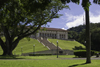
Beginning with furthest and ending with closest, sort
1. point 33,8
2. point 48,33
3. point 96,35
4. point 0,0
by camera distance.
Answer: point 48,33 < point 96,35 < point 33,8 < point 0,0

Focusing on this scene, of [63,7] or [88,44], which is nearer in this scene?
[88,44]

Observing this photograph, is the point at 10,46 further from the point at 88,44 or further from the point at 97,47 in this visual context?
the point at 97,47

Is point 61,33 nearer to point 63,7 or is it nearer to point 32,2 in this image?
point 63,7

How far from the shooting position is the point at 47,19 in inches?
1000

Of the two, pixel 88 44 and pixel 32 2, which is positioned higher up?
pixel 32 2

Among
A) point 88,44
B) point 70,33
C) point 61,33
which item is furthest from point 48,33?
point 88,44

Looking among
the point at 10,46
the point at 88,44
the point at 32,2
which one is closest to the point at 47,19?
the point at 10,46

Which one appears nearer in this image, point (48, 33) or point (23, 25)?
point (23, 25)

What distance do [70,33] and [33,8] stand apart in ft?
408

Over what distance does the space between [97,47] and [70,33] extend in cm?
6751

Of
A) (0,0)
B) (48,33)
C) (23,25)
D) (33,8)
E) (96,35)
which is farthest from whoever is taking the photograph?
(48,33)

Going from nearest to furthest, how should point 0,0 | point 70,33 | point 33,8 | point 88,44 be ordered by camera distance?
1. point 0,0
2. point 33,8
3. point 88,44
4. point 70,33

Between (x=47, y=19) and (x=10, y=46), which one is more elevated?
(x=47, y=19)

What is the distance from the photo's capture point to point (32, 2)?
8.51m
